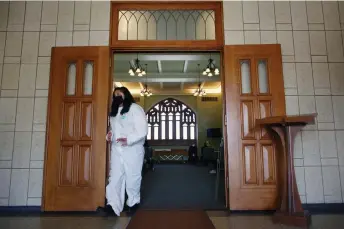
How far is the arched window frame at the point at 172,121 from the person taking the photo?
41.1 feet

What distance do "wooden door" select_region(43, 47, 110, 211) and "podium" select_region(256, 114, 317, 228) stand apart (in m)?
1.81

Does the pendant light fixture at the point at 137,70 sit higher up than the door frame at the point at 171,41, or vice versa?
the pendant light fixture at the point at 137,70

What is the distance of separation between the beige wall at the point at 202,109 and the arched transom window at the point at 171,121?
0.27 meters

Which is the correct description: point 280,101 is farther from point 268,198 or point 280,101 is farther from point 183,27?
point 183,27

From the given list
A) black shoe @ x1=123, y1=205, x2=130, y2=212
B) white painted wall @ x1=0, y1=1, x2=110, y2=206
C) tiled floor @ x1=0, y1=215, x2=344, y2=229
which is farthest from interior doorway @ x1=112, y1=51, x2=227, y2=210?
tiled floor @ x1=0, y1=215, x2=344, y2=229

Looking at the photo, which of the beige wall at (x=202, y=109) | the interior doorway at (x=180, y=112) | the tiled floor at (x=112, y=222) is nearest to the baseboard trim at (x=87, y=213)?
the tiled floor at (x=112, y=222)

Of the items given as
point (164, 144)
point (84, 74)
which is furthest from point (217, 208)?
point (164, 144)

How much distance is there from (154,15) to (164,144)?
31.0 ft

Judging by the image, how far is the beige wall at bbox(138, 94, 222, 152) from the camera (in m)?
12.2

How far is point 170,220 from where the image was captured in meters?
2.40

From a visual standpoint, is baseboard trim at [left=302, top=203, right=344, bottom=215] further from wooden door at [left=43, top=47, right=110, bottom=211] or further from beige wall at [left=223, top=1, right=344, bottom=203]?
wooden door at [left=43, top=47, right=110, bottom=211]

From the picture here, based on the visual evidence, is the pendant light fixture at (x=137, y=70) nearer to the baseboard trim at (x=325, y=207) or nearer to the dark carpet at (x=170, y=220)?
the dark carpet at (x=170, y=220)

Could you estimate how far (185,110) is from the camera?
1269 centimetres

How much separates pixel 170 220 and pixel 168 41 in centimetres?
203
